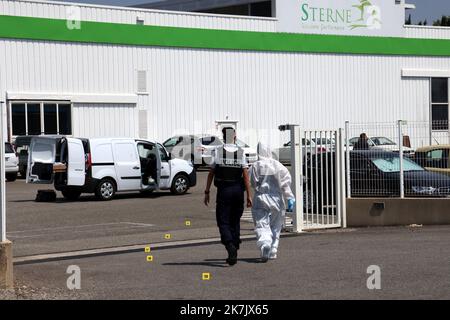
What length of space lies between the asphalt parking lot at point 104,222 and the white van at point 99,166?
411mm

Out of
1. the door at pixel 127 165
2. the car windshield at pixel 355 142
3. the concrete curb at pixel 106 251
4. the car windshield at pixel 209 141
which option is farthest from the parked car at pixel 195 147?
the concrete curb at pixel 106 251

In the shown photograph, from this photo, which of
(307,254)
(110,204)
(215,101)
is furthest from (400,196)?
(215,101)

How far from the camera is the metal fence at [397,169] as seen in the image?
18.4m

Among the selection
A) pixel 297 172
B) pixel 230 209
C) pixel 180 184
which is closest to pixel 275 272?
pixel 230 209

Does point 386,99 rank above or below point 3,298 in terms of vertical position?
above

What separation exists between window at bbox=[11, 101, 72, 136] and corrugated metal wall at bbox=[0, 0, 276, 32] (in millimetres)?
3920

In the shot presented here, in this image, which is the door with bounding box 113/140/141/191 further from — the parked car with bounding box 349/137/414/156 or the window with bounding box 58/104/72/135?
the window with bounding box 58/104/72/135

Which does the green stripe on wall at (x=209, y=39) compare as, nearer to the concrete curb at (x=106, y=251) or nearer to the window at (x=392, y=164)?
the window at (x=392, y=164)

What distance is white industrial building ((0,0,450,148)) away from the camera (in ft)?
133

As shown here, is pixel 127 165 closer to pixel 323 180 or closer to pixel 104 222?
pixel 104 222

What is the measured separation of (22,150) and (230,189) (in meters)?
23.7

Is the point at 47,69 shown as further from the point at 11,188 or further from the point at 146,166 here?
the point at 146,166

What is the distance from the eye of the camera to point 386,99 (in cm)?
5306

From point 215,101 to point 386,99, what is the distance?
1172 centimetres
